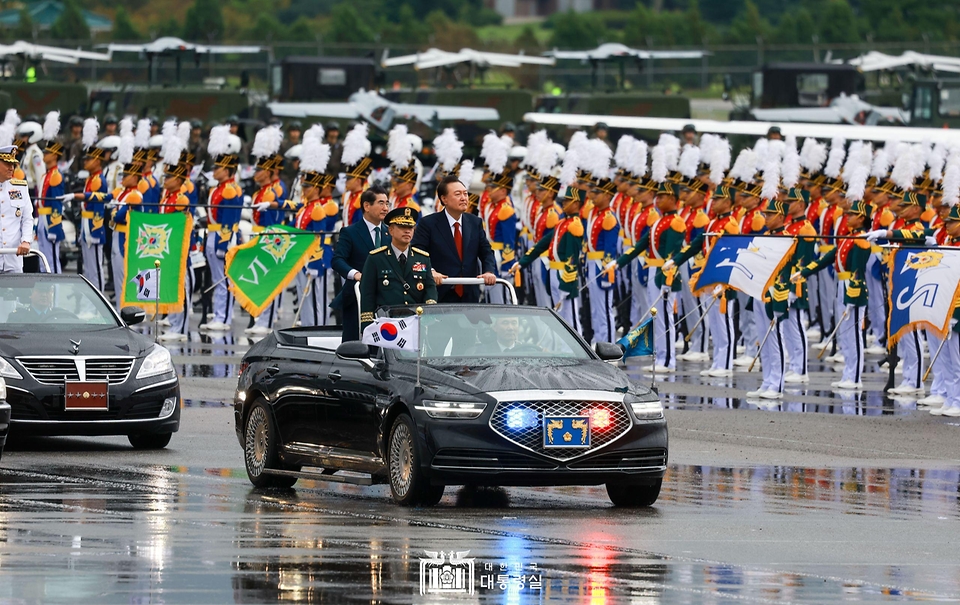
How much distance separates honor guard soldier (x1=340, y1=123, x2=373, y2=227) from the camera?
82.2 feet

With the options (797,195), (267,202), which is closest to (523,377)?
(797,195)

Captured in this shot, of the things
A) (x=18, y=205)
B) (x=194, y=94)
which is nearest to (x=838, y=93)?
(x=194, y=94)

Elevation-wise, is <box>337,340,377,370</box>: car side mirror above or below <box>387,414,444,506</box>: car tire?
above

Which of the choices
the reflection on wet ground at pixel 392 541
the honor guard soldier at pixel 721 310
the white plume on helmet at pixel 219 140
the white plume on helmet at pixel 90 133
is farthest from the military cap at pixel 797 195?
the white plume on helmet at pixel 90 133

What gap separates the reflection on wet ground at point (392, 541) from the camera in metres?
9.03

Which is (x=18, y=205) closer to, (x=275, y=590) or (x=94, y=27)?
(x=275, y=590)

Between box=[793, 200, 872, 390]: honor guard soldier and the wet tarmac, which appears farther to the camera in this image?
box=[793, 200, 872, 390]: honor guard soldier

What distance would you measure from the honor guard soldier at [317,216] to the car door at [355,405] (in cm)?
1165

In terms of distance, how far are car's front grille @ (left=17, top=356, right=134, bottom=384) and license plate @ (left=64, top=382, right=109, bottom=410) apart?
0.05 metres

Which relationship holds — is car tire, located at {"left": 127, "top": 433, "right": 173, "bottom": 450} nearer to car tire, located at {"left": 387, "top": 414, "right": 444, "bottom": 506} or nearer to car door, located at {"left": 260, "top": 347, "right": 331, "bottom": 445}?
car door, located at {"left": 260, "top": 347, "right": 331, "bottom": 445}

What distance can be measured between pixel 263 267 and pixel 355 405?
11667mm

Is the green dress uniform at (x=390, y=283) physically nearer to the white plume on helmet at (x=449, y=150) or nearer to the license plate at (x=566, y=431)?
the license plate at (x=566, y=431)

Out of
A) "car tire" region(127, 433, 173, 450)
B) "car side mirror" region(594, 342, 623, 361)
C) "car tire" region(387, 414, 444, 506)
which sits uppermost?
"car side mirror" region(594, 342, 623, 361)

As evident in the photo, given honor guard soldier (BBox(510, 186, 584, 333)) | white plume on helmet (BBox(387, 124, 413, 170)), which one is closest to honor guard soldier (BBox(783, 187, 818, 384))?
honor guard soldier (BBox(510, 186, 584, 333))
